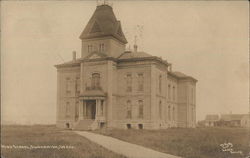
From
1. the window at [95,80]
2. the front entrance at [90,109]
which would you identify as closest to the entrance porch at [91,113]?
the front entrance at [90,109]

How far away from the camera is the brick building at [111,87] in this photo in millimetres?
22672

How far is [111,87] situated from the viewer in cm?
2330

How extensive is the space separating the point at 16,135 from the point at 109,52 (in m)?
11.0

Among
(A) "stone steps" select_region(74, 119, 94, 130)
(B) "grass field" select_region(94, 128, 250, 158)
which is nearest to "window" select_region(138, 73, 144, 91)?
(A) "stone steps" select_region(74, 119, 94, 130)

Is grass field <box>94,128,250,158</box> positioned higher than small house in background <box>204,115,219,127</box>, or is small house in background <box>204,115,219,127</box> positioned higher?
small house in background <box>204,115,219,127</box>

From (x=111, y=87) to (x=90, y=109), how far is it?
2485 mm

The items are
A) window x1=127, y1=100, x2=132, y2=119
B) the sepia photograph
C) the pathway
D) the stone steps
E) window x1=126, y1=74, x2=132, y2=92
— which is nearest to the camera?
the pathway

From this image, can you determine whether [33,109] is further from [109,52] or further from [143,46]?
[109,52]

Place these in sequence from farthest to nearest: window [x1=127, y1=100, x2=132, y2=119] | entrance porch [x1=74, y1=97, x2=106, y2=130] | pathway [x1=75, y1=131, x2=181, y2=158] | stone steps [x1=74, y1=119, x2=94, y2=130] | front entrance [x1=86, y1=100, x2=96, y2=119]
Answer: front entrance [x1=86, y1=100, x2=96, y2=119]
window [x1=127, y1=100, x2=132, y2=119]
entrance porch [x1=74, y1=97, x2=106, y2=130]
stone steps [x1=74, y1=119, x2=94, y2=130]
pathway [x1=75, y1=131, x2=181, y2=158]

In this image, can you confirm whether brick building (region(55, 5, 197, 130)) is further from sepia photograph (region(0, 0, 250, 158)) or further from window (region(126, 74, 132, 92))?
sepia photograph (region(0, 0, 250, 158))

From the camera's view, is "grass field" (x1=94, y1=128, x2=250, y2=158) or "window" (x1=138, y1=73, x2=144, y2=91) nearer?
"grass field" (x1=94, y1=128, x2=250, y2=158)

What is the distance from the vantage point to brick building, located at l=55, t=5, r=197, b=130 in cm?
2267

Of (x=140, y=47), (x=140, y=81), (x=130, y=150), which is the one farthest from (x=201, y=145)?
(x=140, y=81)

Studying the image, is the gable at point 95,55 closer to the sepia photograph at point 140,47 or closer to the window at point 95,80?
the window at point 95,80
